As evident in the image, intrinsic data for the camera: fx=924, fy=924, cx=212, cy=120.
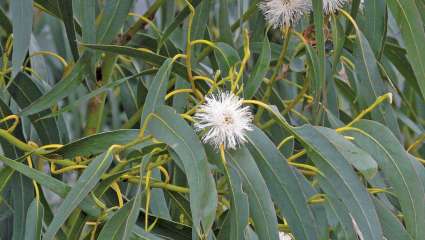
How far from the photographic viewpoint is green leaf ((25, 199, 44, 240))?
979mm

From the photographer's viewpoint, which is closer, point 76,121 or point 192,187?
point 192,187

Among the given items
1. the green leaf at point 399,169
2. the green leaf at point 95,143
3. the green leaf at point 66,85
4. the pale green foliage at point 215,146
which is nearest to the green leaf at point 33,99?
the pale green foliage at point 215,146

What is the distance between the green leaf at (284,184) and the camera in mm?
901

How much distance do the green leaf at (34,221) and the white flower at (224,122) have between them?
226 mm

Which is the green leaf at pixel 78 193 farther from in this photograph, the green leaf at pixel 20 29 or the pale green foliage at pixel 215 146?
the green leaf at pixel 20 29

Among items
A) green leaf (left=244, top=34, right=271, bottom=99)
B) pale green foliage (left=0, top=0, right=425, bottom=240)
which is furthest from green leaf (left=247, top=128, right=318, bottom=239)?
green leaf (left=244, top=34, right=271, bottom=99)

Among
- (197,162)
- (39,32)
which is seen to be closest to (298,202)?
(197,162)

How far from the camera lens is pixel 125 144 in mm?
949

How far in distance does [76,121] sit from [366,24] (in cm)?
136

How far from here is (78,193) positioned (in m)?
0.85

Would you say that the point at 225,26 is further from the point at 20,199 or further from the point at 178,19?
the point at 20,199

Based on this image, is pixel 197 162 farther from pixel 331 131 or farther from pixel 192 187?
pixel 331 131

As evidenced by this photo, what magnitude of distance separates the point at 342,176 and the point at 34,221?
0.33 metres

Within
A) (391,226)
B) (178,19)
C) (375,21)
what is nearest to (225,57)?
(178,19)
